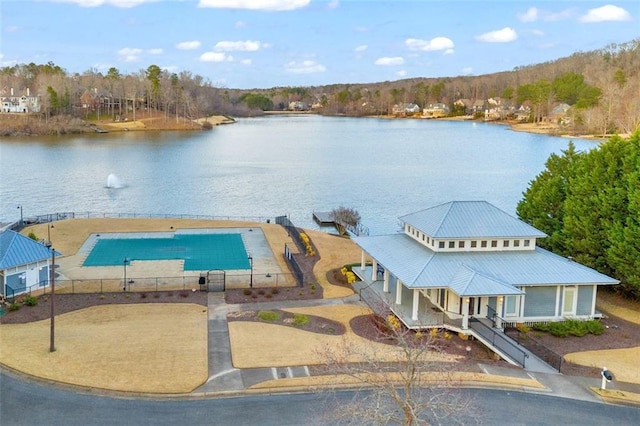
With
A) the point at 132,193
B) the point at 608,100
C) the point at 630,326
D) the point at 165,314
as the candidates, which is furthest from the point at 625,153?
the point at 608,100

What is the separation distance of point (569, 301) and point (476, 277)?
560 centimetres

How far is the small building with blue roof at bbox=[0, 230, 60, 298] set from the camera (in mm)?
32250

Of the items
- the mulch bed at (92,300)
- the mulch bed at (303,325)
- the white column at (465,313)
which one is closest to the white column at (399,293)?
the mulch bed at (303,325)

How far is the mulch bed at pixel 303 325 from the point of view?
28.8 meters

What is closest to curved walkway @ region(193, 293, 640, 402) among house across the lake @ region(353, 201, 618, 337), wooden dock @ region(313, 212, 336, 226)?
house across the lake @ region(353, 201, 618, 337)

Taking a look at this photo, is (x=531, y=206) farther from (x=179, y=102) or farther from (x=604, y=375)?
(x=179, y=102)

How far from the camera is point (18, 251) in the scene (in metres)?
33.2

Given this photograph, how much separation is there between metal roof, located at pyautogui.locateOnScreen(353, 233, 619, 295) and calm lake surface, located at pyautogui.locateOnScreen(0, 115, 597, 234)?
2404 centimetres

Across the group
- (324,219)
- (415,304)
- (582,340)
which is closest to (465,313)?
(415,304)

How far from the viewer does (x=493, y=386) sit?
75.3 feet

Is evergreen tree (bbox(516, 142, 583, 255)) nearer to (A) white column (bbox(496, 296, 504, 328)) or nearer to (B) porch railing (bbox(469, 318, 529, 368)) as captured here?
(A) white column (bbox(496, 296, 504, 328))

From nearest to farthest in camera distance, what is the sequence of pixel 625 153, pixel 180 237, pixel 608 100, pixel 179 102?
1. pixel 625 153
2. pixel 180 237
3. pixel 608 100
4. pixel 179 102

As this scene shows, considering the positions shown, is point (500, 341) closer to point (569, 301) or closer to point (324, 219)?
point (569, 301)

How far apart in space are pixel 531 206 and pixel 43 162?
8268 centimetres
